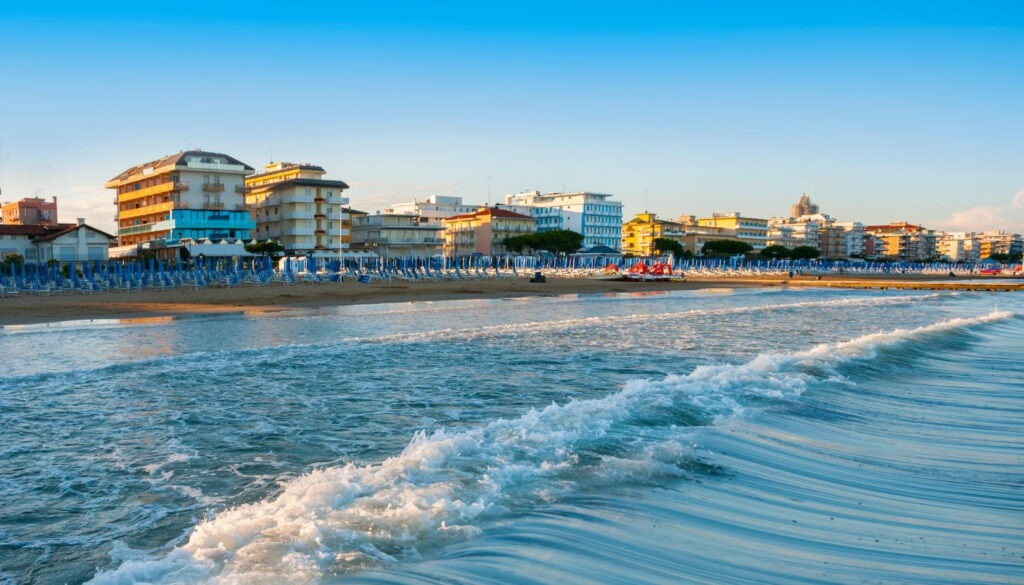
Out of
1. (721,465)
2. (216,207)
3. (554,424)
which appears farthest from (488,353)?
(216,207)

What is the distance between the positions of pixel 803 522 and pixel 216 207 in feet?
214

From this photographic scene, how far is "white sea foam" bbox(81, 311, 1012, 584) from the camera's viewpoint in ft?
14.3

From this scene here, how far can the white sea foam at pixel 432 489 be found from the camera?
437 centimetres

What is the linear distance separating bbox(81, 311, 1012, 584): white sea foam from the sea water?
0.08 ft

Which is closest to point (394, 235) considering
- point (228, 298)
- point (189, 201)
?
point (189, 201)

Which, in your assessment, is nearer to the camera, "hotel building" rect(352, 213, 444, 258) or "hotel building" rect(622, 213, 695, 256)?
"hotel building" rect(352, 213, 444, 258)

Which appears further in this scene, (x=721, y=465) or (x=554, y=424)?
(x=554, y=424)

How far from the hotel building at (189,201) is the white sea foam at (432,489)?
56.8 metres

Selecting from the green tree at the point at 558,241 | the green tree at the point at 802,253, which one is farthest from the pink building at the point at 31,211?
the green tree at the point at 802,253

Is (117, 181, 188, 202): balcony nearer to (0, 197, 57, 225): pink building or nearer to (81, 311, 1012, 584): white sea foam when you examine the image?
(0, 197, 57, 225): pink building

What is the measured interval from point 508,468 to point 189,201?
209ft

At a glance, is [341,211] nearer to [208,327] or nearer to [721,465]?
[208,327]

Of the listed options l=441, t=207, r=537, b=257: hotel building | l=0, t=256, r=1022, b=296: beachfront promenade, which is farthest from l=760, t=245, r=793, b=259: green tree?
l=441, t=207, r=537, b=257: hotel building

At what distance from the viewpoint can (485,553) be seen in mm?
4543
